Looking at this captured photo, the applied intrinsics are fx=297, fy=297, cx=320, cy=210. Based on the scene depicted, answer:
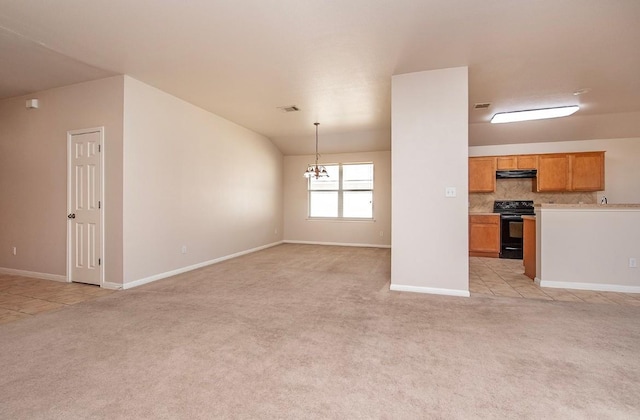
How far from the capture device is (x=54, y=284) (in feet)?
13.6

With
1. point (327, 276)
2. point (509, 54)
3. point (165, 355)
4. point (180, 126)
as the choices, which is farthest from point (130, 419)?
point (509, 54)

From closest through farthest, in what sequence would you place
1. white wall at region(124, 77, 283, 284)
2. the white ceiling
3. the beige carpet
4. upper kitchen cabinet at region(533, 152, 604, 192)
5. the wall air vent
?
the beige carpet < the white ceiling < white wall at region(124, 77, 283, 284) < the wall air vent < upper kitchen cabinet at region(533, 152, 604, 192)

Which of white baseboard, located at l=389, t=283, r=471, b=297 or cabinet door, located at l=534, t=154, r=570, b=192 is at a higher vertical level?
cabinet door, located at l=534, t=154, r=570, b=192

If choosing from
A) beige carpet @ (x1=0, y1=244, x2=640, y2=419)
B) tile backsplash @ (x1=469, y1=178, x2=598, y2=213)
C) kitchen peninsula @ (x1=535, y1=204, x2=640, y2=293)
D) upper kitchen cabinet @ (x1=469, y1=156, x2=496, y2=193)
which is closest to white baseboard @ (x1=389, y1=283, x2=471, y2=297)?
beige carpet @ (x1=0, y1=244, x2=640, y2=419)

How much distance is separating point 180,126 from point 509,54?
4612 millimetres

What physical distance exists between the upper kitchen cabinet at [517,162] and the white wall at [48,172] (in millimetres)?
7098

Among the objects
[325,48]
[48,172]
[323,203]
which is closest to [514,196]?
[323,203]

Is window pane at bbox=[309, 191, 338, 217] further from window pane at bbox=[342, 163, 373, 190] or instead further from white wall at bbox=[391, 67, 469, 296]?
white wall at bbox=[391, 67, 469, 296]

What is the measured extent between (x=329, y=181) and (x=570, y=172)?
5372 mm

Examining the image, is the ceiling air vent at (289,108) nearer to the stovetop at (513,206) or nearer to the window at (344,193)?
the window at (344,193)

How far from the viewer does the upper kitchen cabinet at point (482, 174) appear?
21.5 ft

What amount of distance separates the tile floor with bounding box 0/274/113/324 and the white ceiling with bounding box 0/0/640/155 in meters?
2.79

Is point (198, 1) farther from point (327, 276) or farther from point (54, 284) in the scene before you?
point (54, 284)

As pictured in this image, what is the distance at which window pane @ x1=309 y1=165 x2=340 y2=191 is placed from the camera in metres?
A: 8.32
